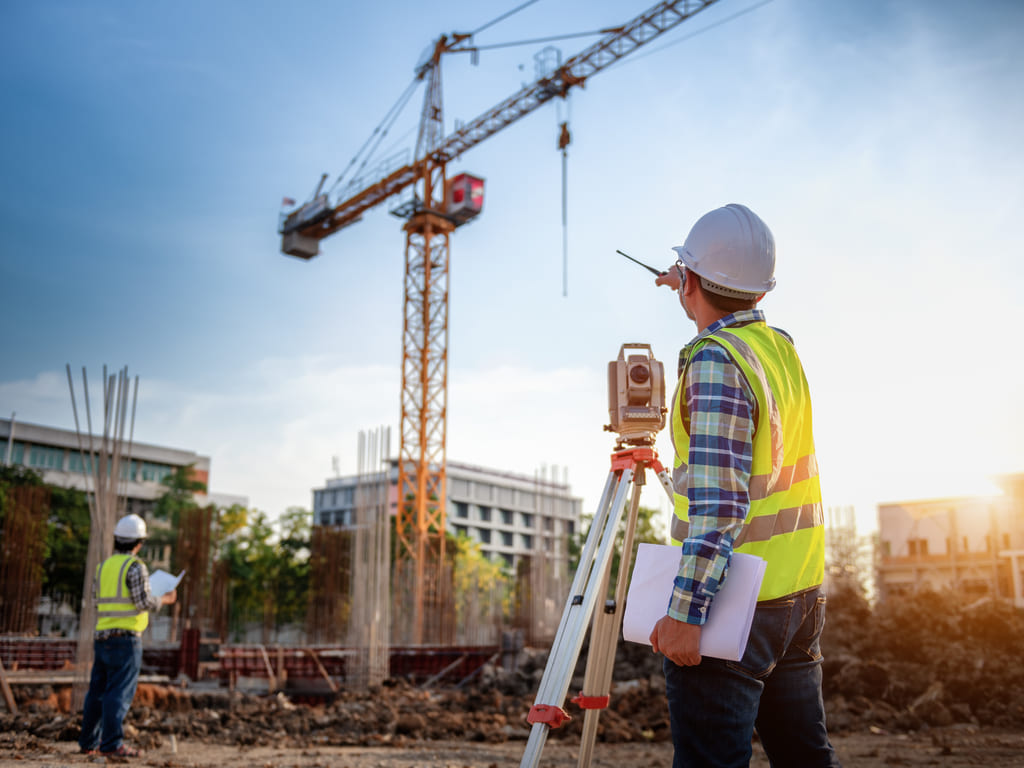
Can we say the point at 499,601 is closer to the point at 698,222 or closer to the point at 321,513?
the point at 698,222

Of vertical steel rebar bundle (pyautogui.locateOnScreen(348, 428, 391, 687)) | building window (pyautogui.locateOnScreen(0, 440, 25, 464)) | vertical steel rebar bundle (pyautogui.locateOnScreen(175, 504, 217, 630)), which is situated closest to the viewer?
vertical steel rebar bundle (pyautogui.locateOnScreen(348, 428, 391, 687))

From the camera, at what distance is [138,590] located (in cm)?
529

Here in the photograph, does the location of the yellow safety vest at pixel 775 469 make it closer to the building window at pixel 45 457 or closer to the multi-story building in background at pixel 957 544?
the multi-story building in background at pixel 957 544

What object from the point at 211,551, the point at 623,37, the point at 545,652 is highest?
the point at 623,37

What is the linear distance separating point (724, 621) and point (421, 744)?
5926 millimetres

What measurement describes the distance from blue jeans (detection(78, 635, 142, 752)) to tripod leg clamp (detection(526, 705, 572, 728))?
3711mm

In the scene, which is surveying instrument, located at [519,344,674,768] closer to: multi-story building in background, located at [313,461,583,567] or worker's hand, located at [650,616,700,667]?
worker's hand, located at [650,616,700,667]

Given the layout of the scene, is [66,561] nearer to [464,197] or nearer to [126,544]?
[464,197]

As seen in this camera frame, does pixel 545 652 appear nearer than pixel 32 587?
Yes

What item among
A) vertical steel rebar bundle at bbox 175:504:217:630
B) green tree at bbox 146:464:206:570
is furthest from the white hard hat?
green tree at bbox 146:464:206:570

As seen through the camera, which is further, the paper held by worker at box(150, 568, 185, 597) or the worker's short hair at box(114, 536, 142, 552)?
the worker's short hair at box(114, 536, 142, 552)

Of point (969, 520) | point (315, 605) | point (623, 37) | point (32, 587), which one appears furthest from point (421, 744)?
point (623, 37)

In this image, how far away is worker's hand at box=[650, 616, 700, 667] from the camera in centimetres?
156

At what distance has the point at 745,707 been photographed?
160cm
